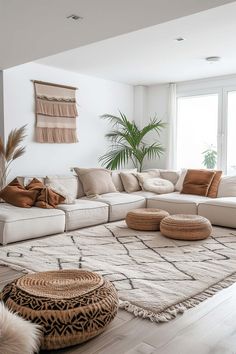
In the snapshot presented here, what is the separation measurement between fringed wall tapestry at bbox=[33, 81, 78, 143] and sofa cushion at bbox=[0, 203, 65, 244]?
1.53 meters

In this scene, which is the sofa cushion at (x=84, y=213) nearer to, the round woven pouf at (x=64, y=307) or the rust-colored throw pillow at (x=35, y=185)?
the rust-colored throw pillow at (x=35, y=185)

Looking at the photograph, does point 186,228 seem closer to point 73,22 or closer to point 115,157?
point 73,22

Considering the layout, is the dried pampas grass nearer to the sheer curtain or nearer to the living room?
the living room

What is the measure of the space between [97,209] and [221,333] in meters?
2.80

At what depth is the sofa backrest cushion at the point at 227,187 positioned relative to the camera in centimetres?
502

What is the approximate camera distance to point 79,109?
19.2 ft

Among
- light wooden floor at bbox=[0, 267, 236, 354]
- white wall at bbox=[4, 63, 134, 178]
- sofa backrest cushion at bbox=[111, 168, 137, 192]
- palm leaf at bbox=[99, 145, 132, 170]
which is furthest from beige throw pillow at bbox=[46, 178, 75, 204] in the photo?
light wooden floor at bbox=[0, 267, 236, 354]

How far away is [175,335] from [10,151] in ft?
11.3

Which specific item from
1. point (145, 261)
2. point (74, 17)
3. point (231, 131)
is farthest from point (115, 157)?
point (74, 17)

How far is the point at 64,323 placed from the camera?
176 centimetres

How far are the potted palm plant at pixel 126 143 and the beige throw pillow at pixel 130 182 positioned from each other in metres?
0.52

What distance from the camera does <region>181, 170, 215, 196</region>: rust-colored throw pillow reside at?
5.19 m

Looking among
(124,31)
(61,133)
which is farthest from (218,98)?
(124,31)

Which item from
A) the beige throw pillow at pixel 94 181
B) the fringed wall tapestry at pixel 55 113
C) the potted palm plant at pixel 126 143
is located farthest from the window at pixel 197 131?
the fringed wall tapestry at pixel 55 113
